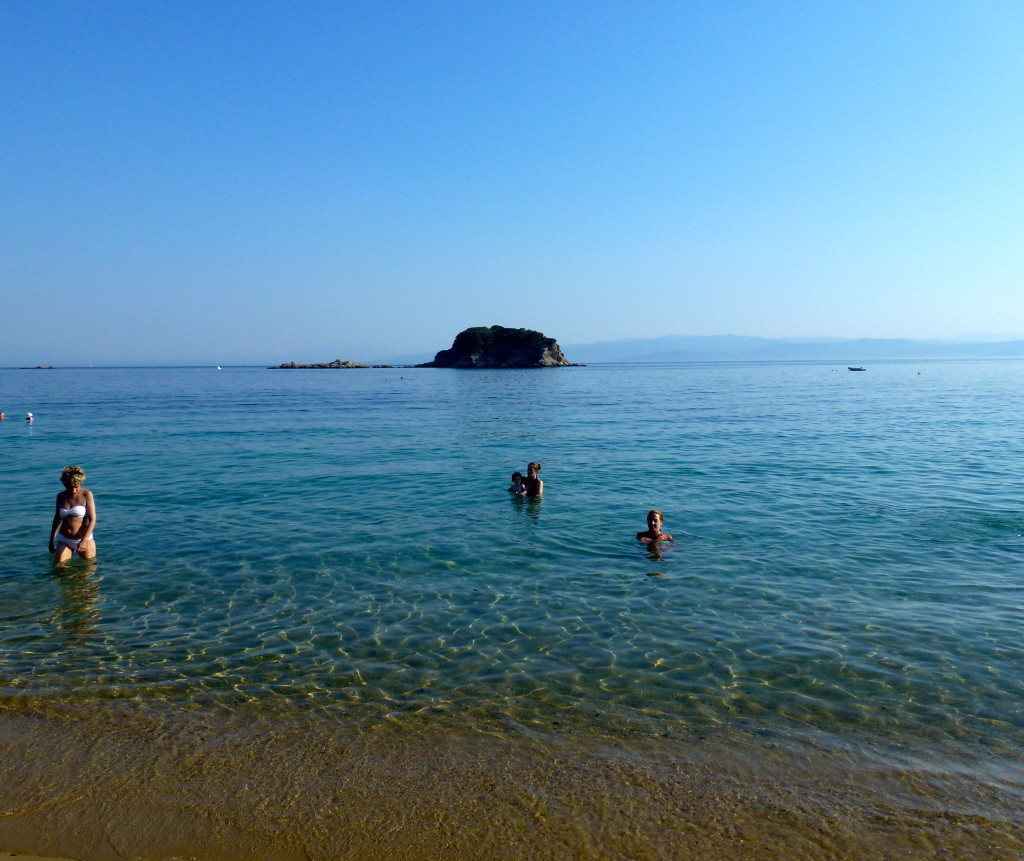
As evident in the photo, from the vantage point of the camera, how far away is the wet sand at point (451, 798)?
5301mm

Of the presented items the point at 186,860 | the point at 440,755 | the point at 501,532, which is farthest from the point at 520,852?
the point at 501,532

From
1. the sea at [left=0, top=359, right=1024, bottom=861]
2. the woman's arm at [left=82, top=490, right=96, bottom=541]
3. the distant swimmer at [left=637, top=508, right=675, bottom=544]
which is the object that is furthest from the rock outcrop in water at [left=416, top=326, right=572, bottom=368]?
the woman's arm at [left=82, top=490, right=96, bottom=541]

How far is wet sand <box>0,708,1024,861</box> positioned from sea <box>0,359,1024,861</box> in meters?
0.03

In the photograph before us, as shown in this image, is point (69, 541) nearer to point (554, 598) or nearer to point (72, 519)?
point (72, 519)

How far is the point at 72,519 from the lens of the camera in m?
13.1

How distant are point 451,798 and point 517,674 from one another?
8.58 ft

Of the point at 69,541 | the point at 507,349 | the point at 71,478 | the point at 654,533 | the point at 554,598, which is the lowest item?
the point at 554,598

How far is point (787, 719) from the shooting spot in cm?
739

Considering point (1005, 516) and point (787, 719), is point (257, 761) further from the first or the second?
point (1005, 516)

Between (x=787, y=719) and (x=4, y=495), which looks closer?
(x=787, y=719)

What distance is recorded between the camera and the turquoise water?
25.3 feet

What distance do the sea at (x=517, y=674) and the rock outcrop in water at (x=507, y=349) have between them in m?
163

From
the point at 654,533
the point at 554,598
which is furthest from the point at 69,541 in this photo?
the point at 654,533

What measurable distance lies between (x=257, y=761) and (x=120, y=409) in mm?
54017
